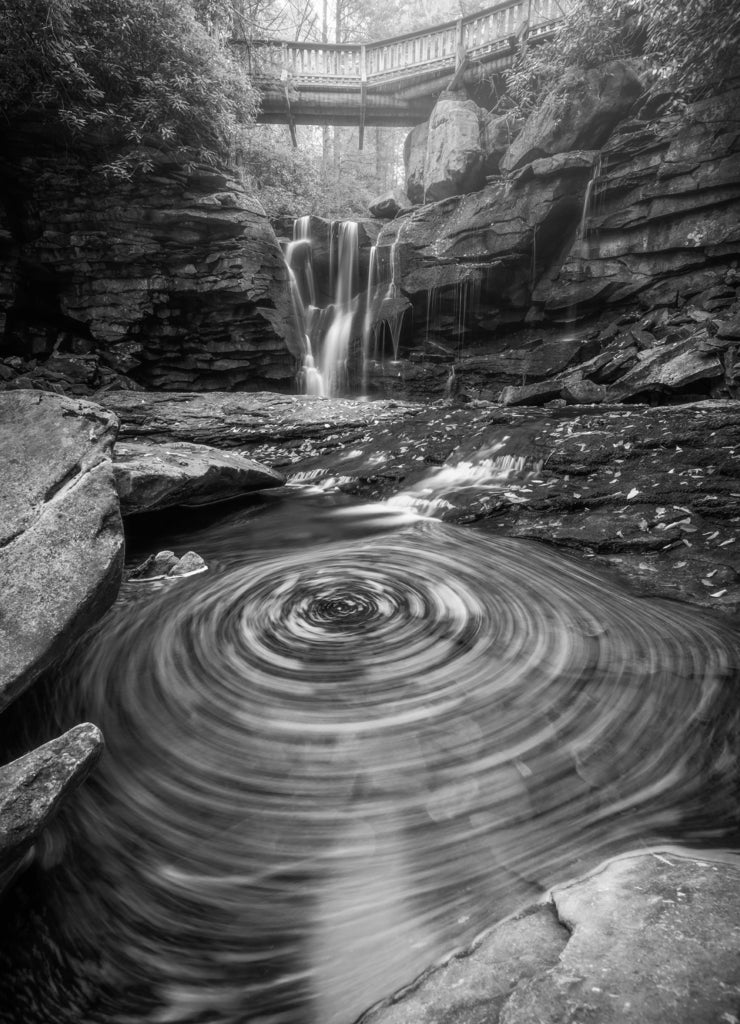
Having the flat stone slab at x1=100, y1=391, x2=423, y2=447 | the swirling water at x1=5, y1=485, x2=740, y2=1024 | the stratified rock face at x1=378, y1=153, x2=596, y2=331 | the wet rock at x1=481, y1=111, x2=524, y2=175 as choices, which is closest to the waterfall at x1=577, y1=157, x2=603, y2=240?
the stratified rock face at x1=378, y1=153, x2=596, y2=331

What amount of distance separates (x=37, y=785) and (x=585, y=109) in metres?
15.1

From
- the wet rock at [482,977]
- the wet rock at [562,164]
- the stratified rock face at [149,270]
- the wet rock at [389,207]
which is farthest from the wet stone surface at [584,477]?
the wet rock at [389,207]

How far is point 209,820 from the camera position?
1975 mm

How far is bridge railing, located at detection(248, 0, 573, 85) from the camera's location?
15.7 metres

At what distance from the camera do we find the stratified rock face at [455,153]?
14.8 m

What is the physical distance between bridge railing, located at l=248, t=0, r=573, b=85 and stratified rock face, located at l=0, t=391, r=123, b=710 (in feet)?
60.5

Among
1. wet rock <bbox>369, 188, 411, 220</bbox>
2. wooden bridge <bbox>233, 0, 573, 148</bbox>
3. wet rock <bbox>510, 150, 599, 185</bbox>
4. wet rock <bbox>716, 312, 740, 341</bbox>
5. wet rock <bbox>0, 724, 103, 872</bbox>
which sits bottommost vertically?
wet rock <bbox>0, 724, 103, 872</bbox>

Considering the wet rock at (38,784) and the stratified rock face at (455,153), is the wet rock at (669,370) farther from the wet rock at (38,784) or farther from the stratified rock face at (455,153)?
the wet rock at (38,784)

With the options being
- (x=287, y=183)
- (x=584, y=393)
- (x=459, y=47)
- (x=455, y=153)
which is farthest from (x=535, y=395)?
(x=459, y=47)

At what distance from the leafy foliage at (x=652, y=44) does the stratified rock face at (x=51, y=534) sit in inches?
459

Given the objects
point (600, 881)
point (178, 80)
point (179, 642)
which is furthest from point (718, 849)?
point (178, 80)

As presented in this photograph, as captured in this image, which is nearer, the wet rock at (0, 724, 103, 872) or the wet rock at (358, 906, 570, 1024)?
the wet rock at (358, 906, 570, 1024)

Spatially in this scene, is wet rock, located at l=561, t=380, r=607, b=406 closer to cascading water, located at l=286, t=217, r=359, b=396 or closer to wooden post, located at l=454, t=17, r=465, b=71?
cascading water, located at l=286, t=217, r=359, b=396

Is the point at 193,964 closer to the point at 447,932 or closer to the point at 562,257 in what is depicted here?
the point at 447,932
